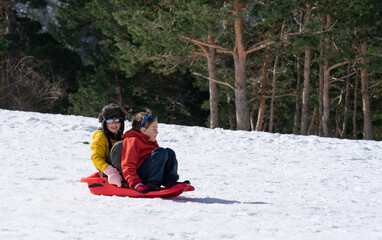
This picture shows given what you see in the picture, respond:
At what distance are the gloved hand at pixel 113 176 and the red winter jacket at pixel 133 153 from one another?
0.21ft

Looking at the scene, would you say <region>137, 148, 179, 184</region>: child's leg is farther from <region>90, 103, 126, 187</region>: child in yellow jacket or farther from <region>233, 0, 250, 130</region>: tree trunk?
<region>233, 0, 250, 130</region>: tree trunk

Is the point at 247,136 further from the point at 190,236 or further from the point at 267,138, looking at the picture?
the point at 190,236

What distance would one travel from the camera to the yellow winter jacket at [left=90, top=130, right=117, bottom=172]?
15.7 ft

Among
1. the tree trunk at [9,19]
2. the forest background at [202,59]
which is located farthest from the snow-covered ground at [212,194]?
the tree trunk at [9,19]

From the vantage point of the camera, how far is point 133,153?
465cm

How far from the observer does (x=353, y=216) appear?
4340 mm

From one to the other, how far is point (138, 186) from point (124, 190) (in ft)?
0.73

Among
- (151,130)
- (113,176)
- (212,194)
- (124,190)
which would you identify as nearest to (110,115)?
(151,130)

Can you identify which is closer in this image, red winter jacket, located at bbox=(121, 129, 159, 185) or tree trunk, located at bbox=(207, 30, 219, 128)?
red winter jacket, located at bbox=(121, 129, 159, 185)

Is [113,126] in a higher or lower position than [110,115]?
lower

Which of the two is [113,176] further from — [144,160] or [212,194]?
[212,194]

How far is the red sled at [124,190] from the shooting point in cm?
466

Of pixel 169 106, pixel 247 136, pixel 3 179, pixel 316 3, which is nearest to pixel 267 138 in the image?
pixel 247 136

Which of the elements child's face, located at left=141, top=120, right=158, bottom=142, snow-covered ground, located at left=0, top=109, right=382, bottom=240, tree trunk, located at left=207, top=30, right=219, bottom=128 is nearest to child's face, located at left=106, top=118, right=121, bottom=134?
child's face, located at left=141, top=120, right=158, bottom=142
